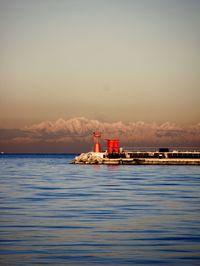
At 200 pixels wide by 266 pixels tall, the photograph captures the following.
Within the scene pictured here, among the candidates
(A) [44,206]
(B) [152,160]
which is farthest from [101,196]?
(B) [152,160]

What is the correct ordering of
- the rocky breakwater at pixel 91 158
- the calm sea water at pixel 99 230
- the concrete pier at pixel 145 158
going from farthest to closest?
the rocky breakwater at pixel 91 158, the concrete pier at pixel 145 158, the calm sea water at pixel 99 230

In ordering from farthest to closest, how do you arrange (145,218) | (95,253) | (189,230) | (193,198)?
(193,198), (145,218), (189,230), (95,253)

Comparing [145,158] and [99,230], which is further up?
[145,158]

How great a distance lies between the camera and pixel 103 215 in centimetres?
3134

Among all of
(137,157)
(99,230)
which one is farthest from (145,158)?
(99,230)

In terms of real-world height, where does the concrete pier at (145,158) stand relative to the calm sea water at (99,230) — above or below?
above

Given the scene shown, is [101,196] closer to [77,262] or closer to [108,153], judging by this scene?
[77,262]

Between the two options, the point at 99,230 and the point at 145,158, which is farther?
the point at 145,158

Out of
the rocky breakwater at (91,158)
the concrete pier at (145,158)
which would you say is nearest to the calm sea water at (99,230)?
the concrete pier at (145,158)

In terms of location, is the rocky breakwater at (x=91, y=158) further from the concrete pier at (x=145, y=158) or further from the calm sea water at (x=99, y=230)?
the calm sea water at (x=99, y=230)

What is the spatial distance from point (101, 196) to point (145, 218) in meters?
13.2

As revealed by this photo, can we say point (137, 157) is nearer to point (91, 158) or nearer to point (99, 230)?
point (91, 158)

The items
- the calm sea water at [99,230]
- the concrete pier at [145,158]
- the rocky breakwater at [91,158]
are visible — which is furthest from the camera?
the rocky breakwater at [91,158]

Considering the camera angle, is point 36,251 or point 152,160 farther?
point 152,160
